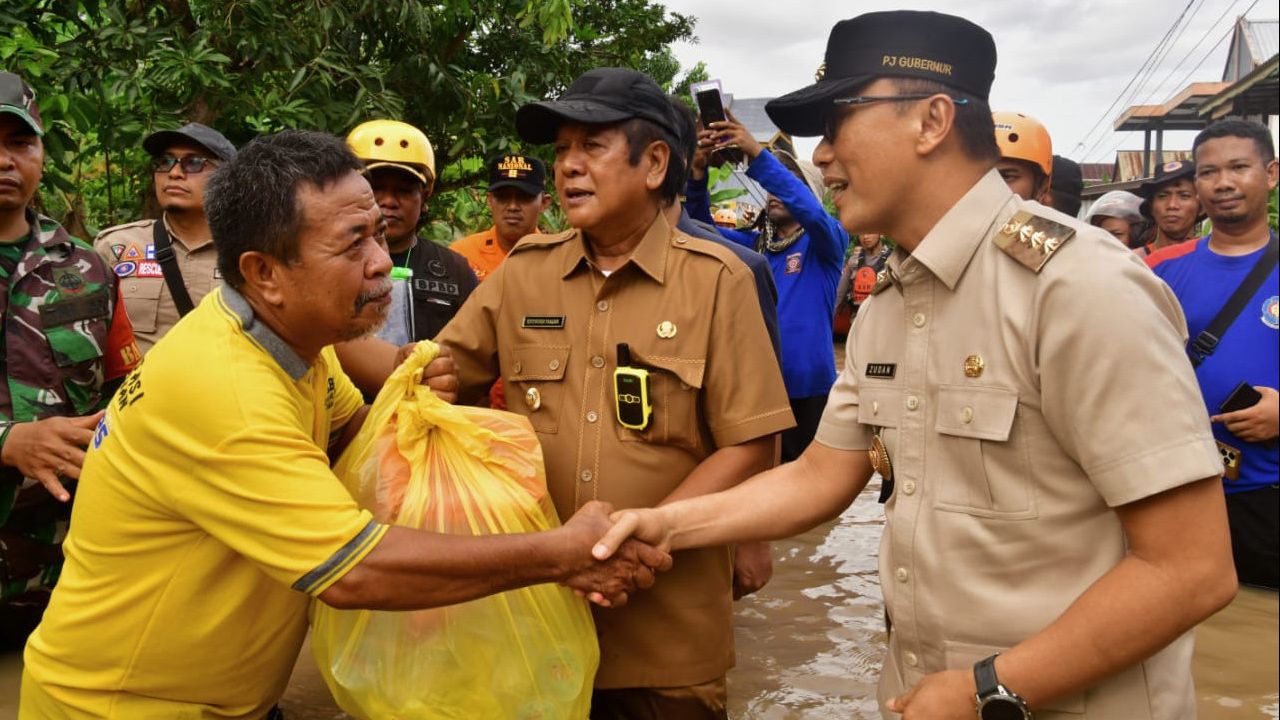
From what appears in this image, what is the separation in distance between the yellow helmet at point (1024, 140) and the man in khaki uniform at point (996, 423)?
2175 mm

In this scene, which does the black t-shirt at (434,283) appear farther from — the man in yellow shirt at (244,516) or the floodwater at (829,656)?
the man in yellow shirt at (244,516)

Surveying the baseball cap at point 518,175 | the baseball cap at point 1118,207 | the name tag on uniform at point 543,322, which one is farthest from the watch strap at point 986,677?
the baseball cap at point 1118,207

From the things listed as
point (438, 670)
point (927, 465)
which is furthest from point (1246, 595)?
point (438, 670)

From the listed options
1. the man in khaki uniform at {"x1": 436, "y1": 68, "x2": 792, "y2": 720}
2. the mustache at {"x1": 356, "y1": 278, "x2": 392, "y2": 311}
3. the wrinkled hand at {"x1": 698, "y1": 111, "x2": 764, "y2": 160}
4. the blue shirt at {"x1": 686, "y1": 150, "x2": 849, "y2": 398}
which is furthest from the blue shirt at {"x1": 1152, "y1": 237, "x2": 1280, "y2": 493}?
the mustache at {"x1": 356, "y1": 278, "x2": 392, "y2": 311}

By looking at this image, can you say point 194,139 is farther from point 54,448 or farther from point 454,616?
point 454,616

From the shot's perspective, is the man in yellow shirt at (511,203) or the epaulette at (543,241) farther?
the man in yellow shirt at (511,203)

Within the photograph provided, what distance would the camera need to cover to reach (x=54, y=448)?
2812mm

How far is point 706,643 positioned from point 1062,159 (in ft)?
15.1

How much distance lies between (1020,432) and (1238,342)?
368 centimetres

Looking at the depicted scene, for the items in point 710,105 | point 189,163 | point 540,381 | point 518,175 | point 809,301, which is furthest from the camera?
point 518,175

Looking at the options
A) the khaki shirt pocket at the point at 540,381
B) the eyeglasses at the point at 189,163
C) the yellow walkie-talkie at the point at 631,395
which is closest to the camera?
the yellow walkie-talkie at the point at 631,395

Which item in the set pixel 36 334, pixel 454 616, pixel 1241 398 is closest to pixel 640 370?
pixel 454 616

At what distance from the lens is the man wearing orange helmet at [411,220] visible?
3.91m

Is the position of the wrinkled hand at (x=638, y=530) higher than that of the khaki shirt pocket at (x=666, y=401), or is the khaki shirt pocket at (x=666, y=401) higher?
the khaki shirt pocket at (x=666, y=401)
